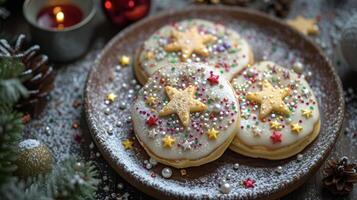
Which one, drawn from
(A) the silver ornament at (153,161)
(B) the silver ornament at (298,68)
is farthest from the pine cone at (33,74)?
(B) the silver ornament at (298,68)

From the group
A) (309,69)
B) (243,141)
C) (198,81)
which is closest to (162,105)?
(198,81)

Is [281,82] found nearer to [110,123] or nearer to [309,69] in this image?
[309,69]

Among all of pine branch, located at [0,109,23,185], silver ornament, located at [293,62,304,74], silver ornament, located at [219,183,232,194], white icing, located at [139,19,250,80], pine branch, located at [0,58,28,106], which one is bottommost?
silver ornament, located at [219,183,232,194]

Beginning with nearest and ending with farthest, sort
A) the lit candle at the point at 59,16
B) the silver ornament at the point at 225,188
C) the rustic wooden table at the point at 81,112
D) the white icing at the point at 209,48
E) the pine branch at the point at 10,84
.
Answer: the pine branch at the point at 10,84 < the silver ornament at the point at 225,188 < the rustic wooden table at the point at 81,112 < the white icing at the point at 209,48 < the lit candle at the point at 59,16

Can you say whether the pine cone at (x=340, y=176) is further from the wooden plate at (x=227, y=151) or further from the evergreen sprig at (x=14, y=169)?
the evergreen sprig at (x=14, y=169)

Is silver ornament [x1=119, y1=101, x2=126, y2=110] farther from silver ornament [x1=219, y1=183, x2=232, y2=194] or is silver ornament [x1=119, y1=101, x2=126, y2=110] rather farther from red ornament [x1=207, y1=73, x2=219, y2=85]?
silver ornament [x1=219, y1=183, x2=232, y2=194]

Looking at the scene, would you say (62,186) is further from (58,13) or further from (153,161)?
(58,13)

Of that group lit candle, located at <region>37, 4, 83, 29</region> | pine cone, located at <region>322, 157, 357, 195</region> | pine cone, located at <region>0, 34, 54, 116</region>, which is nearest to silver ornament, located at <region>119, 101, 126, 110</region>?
pine cone, located at <region>0, 34, 54, 116</region>
